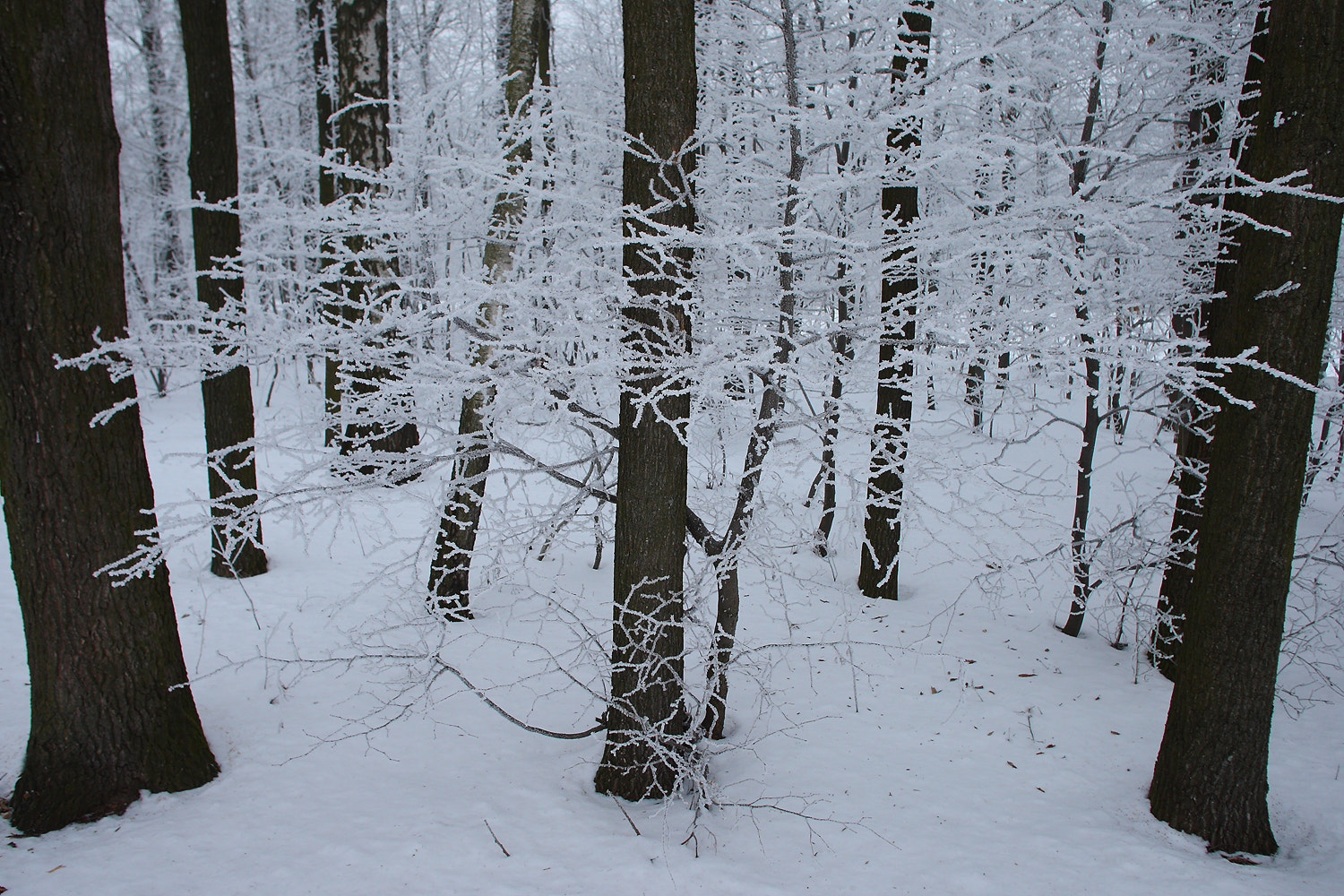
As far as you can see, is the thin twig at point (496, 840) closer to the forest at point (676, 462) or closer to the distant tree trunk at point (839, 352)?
the forest at point (676, 462)

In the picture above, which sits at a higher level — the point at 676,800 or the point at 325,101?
the point at 325,101

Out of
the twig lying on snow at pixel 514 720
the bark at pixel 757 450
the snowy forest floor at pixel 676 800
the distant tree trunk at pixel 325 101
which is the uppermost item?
the distant tree trunk at pixel 325 101

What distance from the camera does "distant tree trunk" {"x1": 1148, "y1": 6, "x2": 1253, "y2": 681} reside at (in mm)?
5105

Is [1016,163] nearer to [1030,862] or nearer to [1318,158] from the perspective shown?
[1318,158]

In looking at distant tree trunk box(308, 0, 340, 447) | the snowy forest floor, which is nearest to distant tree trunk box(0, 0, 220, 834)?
the snowy forest floor

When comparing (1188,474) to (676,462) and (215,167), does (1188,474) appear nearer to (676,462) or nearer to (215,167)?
(676,462)

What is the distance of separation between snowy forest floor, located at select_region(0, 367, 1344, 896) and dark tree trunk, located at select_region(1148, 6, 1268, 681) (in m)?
0.44

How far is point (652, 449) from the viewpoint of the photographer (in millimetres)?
3609

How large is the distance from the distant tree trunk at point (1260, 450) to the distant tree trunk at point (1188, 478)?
61.0 inches

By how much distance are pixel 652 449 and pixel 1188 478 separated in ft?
14.1

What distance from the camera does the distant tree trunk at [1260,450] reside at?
326 centimetres

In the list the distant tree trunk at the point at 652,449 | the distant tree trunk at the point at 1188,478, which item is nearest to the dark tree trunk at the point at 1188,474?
the distant tree trunk at the point at 1188,478

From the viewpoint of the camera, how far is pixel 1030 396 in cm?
382

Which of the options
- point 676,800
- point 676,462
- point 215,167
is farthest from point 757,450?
point 215,167
